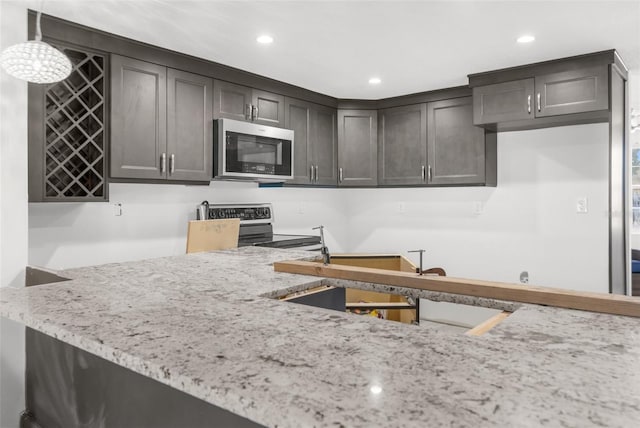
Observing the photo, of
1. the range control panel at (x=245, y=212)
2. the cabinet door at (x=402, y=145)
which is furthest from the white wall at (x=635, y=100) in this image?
the range control panel at (x=245, y=212)

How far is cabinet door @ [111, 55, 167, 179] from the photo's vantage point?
2629 millimetres

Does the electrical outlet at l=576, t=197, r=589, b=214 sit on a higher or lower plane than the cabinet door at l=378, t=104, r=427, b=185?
lower

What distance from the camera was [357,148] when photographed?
4312 mm

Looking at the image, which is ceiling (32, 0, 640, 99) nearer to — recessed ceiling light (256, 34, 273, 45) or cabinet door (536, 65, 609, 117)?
recessed ceiling light (256, 34, 273, 45)

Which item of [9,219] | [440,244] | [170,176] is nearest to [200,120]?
[170,176]

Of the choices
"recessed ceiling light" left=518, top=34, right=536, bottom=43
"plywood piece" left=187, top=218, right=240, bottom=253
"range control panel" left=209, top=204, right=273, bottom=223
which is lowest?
"plywood piece" left=187, top=218, right=240, bottom=253

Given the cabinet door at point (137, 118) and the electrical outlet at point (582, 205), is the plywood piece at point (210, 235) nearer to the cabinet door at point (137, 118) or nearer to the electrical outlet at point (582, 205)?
the cabinet door at point (137, 118)

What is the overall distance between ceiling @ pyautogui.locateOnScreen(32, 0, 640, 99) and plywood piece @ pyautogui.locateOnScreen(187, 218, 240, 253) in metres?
1.17

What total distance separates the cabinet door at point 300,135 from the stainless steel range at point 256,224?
41cm

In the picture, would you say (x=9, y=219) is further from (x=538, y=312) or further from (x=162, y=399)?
(x=538, y=312)

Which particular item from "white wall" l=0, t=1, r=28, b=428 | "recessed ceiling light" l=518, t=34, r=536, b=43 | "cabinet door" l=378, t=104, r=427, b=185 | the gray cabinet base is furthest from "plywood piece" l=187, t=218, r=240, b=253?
"recessed ceiling light" l=518, t=34, r=536, b=43

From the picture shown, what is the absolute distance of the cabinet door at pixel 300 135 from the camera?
382cm

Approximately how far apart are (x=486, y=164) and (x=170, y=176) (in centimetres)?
265

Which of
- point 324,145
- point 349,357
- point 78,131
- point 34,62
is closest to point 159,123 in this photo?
point 78,131
